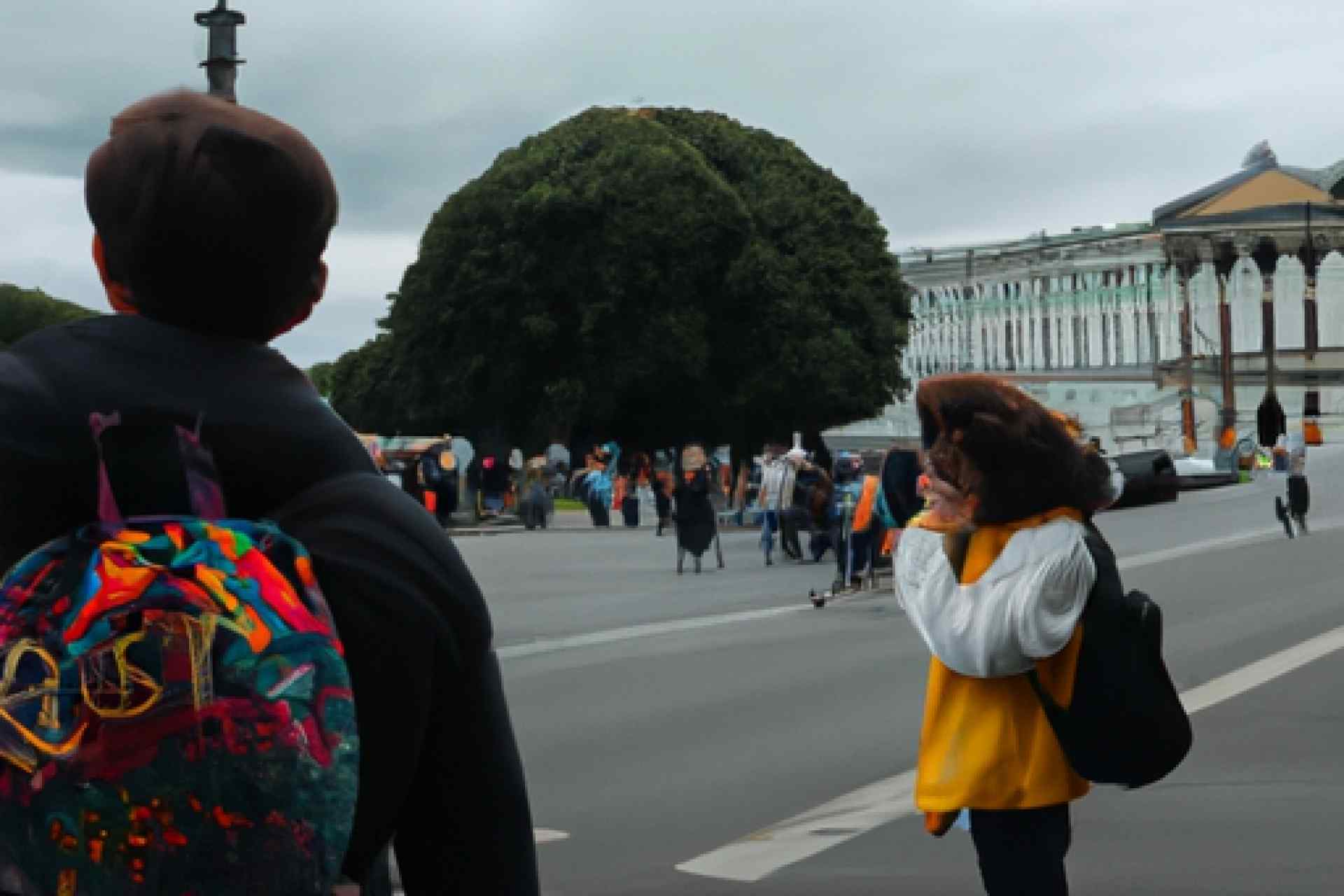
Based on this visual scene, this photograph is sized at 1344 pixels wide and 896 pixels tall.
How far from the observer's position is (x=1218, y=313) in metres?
73.2

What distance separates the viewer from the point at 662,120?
5862cm

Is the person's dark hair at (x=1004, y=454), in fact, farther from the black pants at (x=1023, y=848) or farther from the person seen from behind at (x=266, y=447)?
the person seen from behind at (x=266, y=447)

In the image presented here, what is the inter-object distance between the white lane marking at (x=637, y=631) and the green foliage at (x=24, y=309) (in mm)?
45644

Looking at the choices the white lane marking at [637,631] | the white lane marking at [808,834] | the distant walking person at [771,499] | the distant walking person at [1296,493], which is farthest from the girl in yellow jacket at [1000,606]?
the distant walking person at [1296,493]

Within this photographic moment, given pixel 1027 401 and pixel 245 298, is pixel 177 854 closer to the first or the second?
pixel 245 298

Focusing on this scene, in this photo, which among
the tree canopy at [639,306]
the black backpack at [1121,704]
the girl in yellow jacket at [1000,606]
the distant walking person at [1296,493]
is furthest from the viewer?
the tree canopy at [639,306]

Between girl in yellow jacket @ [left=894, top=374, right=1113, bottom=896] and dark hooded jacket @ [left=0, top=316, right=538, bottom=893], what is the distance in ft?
8.45

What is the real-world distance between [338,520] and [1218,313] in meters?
74.1

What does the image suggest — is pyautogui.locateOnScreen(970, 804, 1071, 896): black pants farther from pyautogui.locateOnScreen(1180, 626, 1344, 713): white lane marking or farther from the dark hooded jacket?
pyautogui.locateOnScreen(1180, 626, 1344, 713): white lane marking

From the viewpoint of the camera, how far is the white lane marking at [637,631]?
51.4 feet

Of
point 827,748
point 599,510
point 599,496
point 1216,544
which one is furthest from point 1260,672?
point 599,510

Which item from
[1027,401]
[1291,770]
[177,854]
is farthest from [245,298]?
[1291,770]

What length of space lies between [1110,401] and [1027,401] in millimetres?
69223

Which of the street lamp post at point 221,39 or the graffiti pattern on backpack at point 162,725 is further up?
the street lamp post at point 221,39
